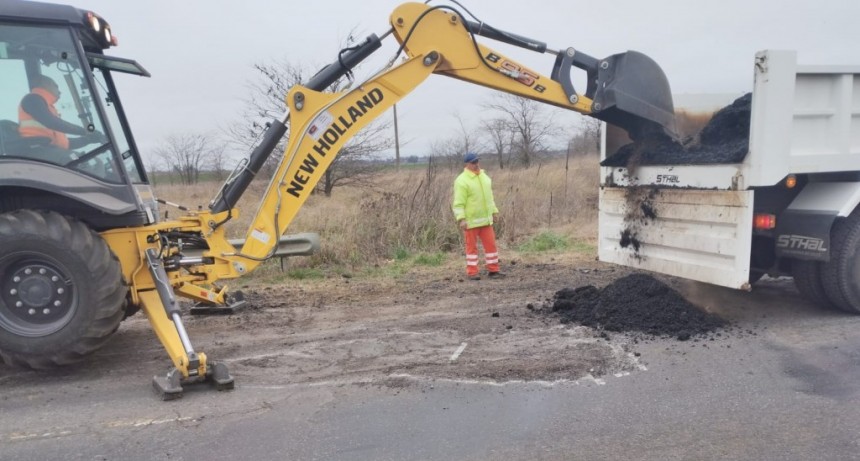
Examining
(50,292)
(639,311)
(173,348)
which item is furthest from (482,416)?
(50,292)

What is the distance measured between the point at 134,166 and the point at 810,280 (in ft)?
20.9

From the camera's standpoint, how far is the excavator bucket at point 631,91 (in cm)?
554

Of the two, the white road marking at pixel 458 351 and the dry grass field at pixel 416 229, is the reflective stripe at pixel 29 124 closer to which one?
the dry grass field at pixel 416 229

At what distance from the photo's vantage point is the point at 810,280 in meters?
5.55

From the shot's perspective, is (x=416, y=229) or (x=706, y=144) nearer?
(x=706, y=144)

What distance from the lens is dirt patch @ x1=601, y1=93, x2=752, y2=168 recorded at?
17.6 ft

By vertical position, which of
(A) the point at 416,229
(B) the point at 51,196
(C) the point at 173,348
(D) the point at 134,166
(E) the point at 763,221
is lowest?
(C) the point at 173,348

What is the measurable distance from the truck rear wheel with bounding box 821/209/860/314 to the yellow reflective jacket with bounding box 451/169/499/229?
3.92 m

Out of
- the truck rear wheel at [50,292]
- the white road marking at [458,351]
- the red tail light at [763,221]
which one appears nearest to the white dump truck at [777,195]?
the red tail light at [763,221]

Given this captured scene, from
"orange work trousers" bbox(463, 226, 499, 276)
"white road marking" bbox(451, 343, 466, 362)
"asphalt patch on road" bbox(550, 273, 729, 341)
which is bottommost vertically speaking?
"white road marking" bbox(451, 343, 466, 362)

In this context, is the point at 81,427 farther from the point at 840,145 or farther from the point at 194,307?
the point at 840,145

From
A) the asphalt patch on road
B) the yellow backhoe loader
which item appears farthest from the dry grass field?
the asphalt patch on road

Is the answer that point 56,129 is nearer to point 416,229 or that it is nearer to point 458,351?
point 458,351

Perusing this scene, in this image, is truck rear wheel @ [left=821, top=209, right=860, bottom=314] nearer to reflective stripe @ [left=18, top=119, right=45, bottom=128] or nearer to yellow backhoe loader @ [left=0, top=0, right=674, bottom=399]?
yellow backhoe loader @ [left=0, top=0, right=674, bottom=399]
